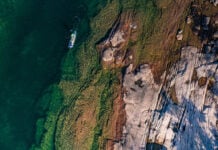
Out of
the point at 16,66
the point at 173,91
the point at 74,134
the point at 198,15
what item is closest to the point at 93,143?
the point at 74,134

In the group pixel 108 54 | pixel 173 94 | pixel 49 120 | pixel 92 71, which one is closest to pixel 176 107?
pixel 173 94

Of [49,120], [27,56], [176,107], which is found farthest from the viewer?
[27,56]

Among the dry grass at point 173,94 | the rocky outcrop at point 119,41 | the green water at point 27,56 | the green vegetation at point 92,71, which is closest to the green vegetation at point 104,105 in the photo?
the green vegetation at point 92,71

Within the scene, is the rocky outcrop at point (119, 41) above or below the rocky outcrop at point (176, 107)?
above

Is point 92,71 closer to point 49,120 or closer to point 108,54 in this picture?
point 108,54

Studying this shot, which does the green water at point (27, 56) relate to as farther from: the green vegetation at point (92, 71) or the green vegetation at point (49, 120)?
the green vegetation at point (92, 71)

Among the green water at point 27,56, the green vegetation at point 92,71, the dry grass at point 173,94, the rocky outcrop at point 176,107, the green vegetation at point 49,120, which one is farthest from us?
the green water at point 27,56

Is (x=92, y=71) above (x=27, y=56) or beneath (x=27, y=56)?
beneath

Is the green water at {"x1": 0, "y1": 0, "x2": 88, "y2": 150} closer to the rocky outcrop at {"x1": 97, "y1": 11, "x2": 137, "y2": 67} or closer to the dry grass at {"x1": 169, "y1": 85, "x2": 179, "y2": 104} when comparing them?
the rocky outcrop at {"x1": 97, "y1": 11, "x2": 137, "y2": 67}

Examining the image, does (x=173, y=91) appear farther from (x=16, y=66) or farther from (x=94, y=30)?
(x=16, y=66)
